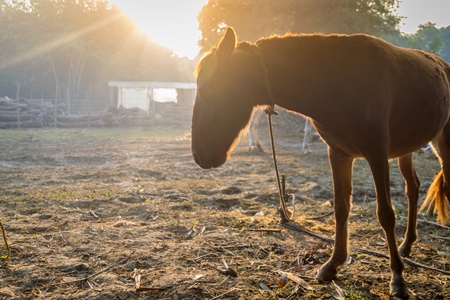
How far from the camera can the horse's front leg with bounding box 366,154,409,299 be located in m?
3.32

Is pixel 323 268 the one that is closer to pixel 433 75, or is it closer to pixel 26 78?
pixel 433 75

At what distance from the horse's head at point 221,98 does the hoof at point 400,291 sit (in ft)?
6.06

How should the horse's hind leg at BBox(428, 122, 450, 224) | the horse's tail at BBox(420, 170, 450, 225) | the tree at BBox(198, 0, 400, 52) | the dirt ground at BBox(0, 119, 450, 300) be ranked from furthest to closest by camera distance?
the tree at BBox(198, 0, 400, 52) → the horse's tail at BBox(420, 170, 450, 225) → the horse's hind leg at BBox(428, 122, 450, 224) → the dirt ground at BBox(0, 119, 450, 300)

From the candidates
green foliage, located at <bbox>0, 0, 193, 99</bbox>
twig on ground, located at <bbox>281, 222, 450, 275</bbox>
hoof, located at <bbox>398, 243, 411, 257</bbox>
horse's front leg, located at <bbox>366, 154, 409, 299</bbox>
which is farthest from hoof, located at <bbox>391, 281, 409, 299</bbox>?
green foliage, located at <bbox>0, 0, 193, 99</bbox>

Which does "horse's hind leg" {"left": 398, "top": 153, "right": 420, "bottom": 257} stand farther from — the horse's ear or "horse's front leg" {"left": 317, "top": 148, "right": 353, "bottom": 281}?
the horse's ear

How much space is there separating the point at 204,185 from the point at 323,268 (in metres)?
4.63

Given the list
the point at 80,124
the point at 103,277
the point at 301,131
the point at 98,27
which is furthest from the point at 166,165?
the point at 98,27

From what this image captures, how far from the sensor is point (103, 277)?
11.6 feet

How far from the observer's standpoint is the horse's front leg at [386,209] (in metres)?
3.32

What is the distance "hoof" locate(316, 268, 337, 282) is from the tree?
17.8 meters

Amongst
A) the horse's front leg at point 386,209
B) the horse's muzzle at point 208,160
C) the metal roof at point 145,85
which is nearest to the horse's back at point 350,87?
the horse's front leg at point 386,209

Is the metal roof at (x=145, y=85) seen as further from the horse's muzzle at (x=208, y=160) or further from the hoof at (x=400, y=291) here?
the hoof at (x=400, y=291)

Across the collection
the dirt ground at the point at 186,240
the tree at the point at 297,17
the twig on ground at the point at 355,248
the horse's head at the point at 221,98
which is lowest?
the dirt ground at the point at 186,240

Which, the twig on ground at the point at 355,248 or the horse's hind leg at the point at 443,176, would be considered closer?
the twig on ground at the point at 355,248
